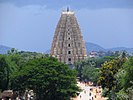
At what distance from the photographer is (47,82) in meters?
56.7

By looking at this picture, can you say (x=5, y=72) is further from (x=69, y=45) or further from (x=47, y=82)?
(x=69, y=45)

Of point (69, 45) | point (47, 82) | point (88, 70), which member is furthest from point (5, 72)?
point (69, 45)

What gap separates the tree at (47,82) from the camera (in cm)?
5681

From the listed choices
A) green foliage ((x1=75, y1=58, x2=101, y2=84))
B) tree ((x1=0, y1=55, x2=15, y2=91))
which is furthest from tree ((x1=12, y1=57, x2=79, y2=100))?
green foliage ((x1=75, y1=58, x2=101, y2=84))

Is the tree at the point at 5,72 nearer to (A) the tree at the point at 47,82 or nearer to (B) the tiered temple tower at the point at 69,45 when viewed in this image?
(A) the tree at the point at 47,82

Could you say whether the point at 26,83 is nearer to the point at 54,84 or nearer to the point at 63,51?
the point at 54,84

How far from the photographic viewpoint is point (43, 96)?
5806cm

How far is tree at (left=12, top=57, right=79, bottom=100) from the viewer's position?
56.8 meters

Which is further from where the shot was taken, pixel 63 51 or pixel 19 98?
pixel 63 51

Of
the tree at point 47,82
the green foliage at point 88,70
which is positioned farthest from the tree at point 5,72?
the green foliage at point 88,70

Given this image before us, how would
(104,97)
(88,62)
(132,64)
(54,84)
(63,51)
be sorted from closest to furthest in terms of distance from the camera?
1. (132,64)
2. (54,84)
3. (104,97)
4. (88,62)
5. (63,51)

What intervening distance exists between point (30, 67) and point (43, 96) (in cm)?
347

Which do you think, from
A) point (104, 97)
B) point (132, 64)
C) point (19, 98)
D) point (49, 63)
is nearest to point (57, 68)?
point (49, 63)

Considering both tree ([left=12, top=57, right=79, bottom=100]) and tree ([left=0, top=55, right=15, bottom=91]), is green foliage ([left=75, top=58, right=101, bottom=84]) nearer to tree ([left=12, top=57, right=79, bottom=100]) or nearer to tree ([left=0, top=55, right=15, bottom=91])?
tree ([left=0, top=55, right=15, bottom=91])
